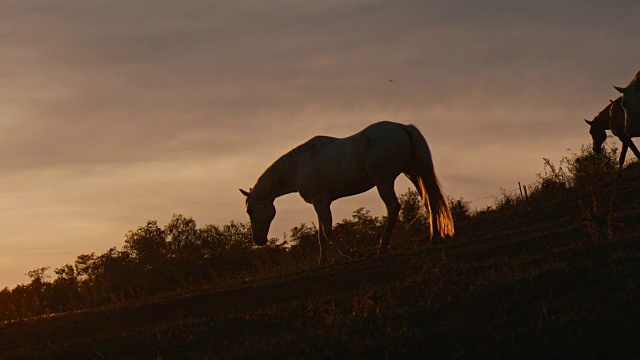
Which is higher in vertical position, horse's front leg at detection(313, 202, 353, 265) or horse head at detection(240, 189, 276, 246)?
horse head at detection(240, 189, 276, 246)

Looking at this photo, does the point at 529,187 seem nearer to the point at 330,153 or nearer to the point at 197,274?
the point at 330,153

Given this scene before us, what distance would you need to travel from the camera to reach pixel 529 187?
74.9 feet

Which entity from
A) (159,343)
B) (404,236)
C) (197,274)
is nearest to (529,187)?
(404,236)

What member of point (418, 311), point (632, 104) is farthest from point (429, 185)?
point (418, 311)

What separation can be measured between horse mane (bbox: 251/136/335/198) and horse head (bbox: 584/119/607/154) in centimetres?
1157

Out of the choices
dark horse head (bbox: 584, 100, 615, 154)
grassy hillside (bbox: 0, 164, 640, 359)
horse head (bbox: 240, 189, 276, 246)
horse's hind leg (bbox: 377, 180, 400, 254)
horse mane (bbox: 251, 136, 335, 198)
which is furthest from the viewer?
dark horse head (bbox: 584, 100, 615, 154)

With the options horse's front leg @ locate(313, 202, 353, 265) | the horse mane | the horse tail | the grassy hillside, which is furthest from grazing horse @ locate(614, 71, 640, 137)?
horse's front leg @ locate(313, 202, 353, 265)

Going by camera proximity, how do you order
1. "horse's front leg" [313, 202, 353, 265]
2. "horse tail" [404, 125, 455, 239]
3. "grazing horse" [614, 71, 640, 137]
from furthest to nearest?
"grazing horse" [614, 71, 640, 137]
"horse's front leg" [313, 202, 353, 265]
"horse tail" [404, 125, 455, 239]

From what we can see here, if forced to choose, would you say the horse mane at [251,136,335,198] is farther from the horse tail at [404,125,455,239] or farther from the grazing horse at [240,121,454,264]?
the horse tail at [404,125,455,239]

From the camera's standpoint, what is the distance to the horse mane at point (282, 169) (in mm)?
16578

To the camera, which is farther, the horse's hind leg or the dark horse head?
the dark horse head

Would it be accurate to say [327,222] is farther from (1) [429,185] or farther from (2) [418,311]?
(2) [418,311]

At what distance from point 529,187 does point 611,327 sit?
51.9 ft

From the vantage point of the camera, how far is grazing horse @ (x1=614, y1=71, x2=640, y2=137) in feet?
57.3
